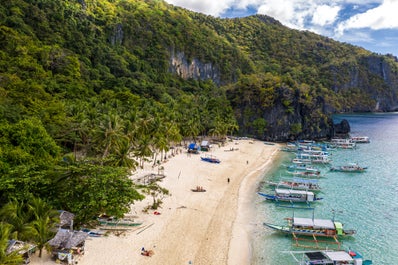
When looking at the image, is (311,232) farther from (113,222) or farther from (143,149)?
(143,149)

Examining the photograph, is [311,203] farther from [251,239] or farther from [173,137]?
[173,137]

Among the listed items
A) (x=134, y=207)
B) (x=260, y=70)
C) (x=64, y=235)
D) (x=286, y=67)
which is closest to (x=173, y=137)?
(x=134, y=207)

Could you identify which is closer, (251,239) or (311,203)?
(251,239)

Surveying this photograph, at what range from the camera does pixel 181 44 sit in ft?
405

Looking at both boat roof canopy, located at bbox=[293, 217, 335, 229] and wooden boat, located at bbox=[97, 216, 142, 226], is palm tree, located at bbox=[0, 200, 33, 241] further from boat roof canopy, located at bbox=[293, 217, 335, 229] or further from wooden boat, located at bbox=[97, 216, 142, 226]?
boat roof canopy, located at bbox=[293, 217, 335, 229]

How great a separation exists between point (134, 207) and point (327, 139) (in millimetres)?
75483

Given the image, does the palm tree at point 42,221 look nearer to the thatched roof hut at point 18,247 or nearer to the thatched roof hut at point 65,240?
the thatched roof hut at point 65,240

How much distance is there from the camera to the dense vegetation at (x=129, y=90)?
23094mm

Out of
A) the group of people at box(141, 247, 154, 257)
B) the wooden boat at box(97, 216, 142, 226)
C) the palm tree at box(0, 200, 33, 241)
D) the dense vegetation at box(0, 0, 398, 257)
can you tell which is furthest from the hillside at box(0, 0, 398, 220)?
the group of people at box(141, 247, 154, 257)

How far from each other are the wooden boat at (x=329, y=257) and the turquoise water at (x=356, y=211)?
3.30 feet

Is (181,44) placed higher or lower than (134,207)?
higher

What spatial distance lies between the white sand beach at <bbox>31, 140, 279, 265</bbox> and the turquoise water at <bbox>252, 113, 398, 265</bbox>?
1.82 m

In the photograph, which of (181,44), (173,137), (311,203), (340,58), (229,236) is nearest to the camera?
(229,236)

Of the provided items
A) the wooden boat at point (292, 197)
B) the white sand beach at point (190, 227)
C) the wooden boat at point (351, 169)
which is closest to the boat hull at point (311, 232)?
the white sand beach at point (190, 227)
